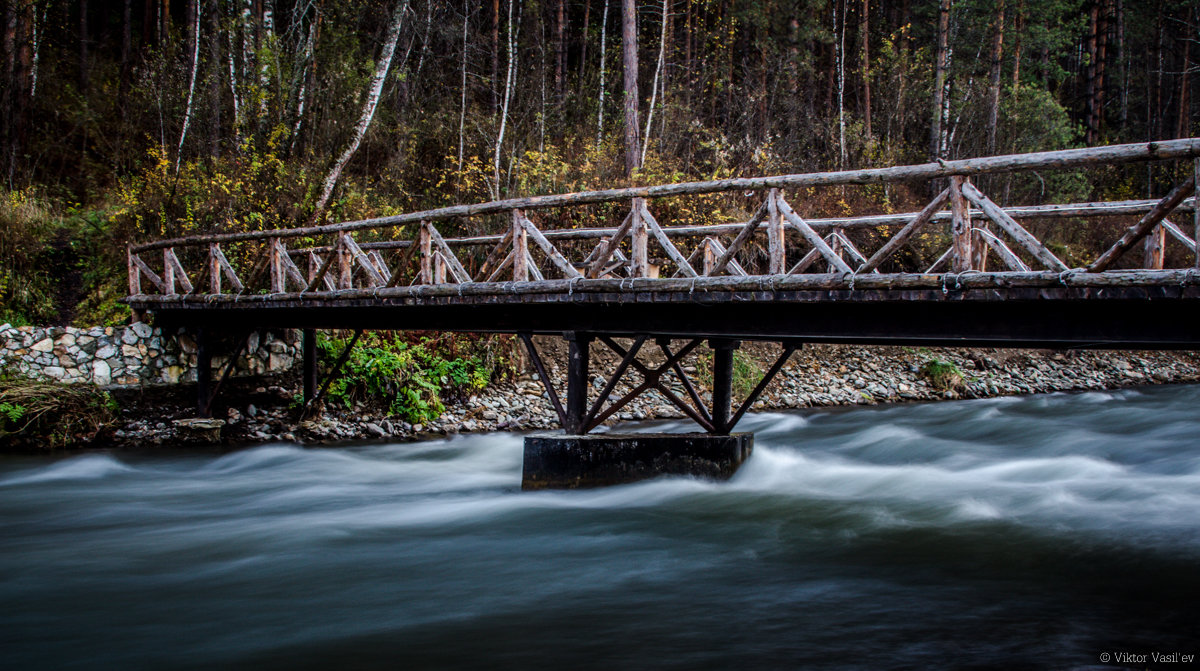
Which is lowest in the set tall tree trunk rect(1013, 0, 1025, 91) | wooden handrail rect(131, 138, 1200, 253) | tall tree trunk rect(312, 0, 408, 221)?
wooden handrail rect(131, 138, 1200, 253)

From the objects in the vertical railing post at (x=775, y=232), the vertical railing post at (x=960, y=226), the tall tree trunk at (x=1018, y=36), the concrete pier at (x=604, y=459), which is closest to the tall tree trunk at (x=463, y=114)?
the concrete pier at (x=604, y=459)

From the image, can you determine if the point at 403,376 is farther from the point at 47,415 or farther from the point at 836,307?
the point at 836,307

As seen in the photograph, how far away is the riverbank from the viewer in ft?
48.0

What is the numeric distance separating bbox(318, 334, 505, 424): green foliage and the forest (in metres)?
3.86

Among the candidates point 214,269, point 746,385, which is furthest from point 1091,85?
point 214,269

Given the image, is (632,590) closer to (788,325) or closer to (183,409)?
(788,325)

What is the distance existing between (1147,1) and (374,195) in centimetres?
3559

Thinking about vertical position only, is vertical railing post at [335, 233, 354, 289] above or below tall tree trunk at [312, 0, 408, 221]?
below

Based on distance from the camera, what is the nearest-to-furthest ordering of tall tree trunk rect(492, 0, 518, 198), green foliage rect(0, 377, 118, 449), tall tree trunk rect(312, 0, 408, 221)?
green foliage rect(0, 377, 118, 449)
tall tree trunk rect(312, 0, 408, 221)
tall tree trunk rect(492, 0, 518, 198)

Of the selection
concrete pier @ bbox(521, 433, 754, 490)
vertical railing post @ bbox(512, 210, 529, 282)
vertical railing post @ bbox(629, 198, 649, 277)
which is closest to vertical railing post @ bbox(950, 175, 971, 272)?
vertical railing post @ bbox(629, 198, 649, 277)

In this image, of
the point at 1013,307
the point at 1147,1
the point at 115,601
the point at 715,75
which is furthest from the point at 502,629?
the point at 1147,1

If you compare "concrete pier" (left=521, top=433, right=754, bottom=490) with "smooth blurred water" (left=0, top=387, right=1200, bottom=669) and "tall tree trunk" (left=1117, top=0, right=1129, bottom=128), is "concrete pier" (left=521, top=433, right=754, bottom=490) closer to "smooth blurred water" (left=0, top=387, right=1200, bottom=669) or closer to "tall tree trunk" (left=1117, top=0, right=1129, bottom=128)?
"smooth blurred water" (left=0, top=387, right=1200, bottom=669)

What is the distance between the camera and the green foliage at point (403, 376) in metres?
15.7

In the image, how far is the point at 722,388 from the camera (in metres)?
11.1
